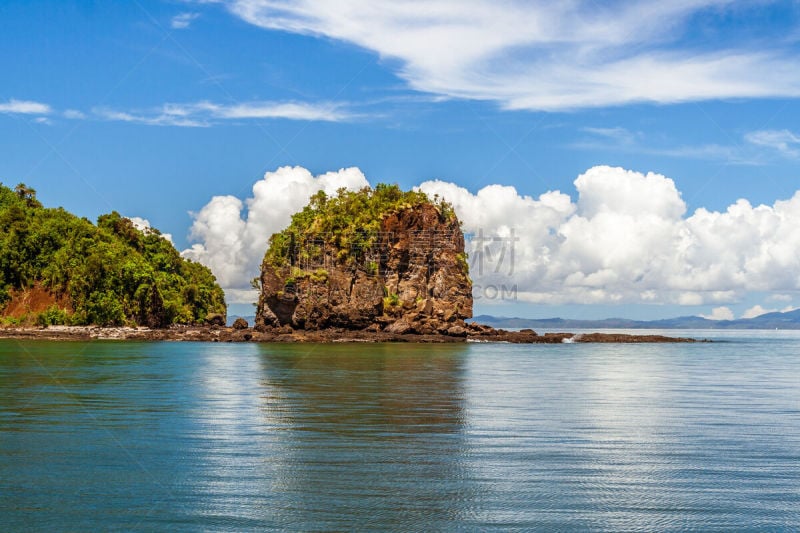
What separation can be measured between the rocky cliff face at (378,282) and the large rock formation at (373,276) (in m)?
0.14

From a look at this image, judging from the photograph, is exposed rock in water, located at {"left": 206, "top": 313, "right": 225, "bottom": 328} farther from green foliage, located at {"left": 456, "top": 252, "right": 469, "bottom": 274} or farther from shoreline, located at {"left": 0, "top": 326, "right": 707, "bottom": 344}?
green foliage, located at {"left": 456, "top": 252, "right": 469, "bottom": 274}

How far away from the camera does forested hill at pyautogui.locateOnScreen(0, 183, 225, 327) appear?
11475cm

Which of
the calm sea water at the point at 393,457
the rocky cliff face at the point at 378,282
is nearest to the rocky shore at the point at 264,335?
the rocky cliff face at the point at 378,282

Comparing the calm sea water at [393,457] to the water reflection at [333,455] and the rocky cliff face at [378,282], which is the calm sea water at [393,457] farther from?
the rocky cliff face at [378,282]

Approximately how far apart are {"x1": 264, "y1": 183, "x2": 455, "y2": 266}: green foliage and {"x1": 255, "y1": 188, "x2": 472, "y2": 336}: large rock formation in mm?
156

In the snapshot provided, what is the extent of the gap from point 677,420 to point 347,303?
266 ft

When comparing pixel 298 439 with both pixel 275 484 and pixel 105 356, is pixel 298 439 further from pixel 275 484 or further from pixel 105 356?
pixel 105 356

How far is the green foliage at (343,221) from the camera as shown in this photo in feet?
352

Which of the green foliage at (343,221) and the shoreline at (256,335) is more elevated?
the green foliage at (343,221)

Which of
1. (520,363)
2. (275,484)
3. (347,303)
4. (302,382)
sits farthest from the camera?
(347,303)

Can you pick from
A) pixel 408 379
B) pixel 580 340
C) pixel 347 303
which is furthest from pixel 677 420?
pixel 580 340

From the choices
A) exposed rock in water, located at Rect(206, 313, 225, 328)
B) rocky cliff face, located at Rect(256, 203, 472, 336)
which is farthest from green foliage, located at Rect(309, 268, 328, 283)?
exposed rock in water, located at Rect(206, 313, 225, 328)

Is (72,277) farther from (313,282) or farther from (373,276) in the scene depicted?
(373,276)

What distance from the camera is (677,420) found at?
26.4m
